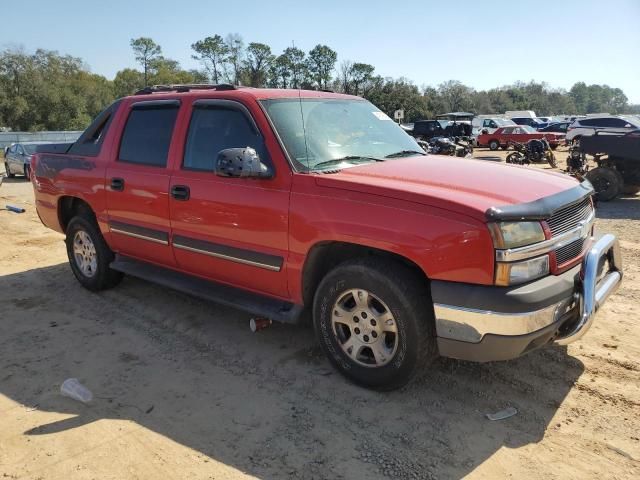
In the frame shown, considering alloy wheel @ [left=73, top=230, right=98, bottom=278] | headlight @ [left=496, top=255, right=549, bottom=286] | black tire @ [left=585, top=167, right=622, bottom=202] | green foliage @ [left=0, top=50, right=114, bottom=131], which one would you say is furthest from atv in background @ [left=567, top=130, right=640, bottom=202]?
green foliage @ [left=0, top=50, right=114, bottom=131]

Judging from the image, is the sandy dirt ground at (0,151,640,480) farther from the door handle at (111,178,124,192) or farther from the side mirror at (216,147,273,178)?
the side mirror at (216,147,273,178)

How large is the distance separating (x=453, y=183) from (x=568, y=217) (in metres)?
0.73

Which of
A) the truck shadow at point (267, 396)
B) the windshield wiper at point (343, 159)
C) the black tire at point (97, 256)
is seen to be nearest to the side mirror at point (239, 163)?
the windshield wiper at point (343, 159)

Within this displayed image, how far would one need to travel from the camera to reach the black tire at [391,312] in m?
3.09

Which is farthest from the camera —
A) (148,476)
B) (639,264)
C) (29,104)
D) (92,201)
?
(29,104)

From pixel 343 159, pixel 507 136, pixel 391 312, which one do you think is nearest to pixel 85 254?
pixel 343 159

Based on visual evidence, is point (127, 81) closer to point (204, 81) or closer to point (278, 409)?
point (204, 81)

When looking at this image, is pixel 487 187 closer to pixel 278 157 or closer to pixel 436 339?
pixel 436 339

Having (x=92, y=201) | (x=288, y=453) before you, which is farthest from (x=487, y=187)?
(x=92, y=201)

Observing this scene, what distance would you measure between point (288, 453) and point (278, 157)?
1.88m

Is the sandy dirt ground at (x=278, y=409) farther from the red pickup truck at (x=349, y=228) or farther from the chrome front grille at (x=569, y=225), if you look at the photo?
the chrome front grille at (x=569, y=225)

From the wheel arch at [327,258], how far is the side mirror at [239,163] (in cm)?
65

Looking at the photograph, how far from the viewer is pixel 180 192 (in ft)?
13.7

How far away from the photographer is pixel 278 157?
3.60 m
